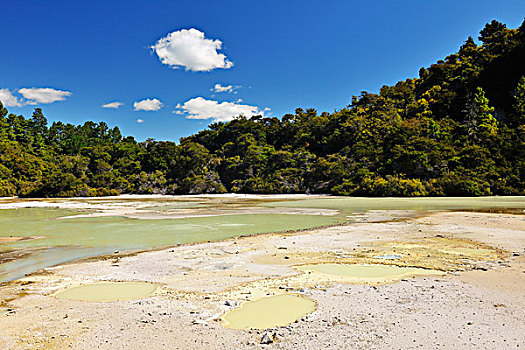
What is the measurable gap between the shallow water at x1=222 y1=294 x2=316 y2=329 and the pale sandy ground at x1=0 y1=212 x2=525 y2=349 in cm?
15

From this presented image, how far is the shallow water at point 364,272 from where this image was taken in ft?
20.3

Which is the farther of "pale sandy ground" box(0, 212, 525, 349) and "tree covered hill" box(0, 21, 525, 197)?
"tree covered hill" box(0, 21, 525, 197)

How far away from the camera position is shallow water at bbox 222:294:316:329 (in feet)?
13.9

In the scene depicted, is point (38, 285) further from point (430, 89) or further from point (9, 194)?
point (430, 89)

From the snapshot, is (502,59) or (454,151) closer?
(454,151)

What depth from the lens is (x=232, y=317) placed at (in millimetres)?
4457

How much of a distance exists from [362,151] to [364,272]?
4096 cm

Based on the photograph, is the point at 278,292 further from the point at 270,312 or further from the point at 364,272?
the point at 364,272

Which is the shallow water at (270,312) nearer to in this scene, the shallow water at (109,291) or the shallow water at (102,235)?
the shallow water at (109,291)

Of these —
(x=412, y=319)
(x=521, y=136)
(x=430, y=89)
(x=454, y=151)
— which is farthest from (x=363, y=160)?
(x=412, y=319)

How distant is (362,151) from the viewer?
1786 inches

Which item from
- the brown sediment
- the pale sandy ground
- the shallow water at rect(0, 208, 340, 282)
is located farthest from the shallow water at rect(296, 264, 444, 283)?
the brown sediment

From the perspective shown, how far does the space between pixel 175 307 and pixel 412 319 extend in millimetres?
3389

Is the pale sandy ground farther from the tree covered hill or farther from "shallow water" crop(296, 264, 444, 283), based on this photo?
the tree covered hill
